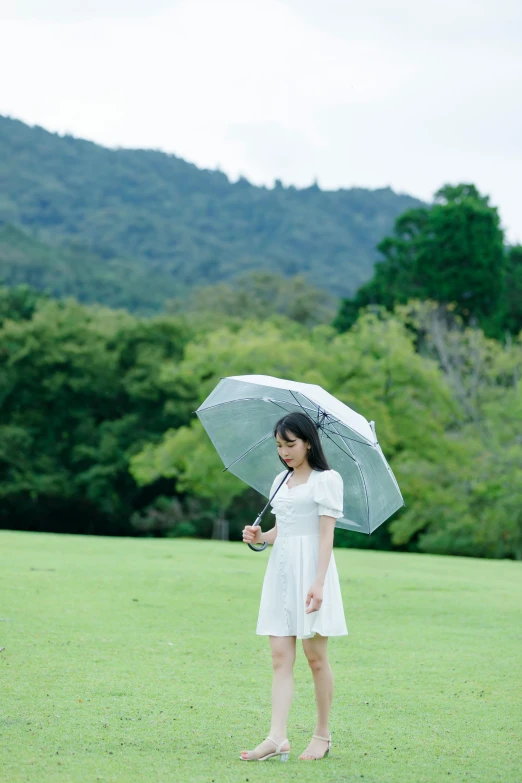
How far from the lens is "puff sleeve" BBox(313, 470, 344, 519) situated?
16.4ft

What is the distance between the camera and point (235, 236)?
112 m

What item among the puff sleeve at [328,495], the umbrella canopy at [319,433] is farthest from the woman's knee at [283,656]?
the umbrella canopy at [319,433]

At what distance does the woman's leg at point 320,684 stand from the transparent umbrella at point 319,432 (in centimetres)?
59

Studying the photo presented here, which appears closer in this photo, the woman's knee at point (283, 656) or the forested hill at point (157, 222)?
the woman's knee at point (283, 656)

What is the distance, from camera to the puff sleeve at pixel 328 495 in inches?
197

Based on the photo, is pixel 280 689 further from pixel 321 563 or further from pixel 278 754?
pixel 321 563


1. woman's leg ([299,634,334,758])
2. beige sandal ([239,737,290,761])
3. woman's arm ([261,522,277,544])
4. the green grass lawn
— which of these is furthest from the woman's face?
the green grass lawn

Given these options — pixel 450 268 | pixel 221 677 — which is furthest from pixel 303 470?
pixel 450 268

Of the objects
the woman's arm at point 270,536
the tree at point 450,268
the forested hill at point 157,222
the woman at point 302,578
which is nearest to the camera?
the woman at point 302,578

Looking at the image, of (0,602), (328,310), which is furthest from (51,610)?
(328,310)

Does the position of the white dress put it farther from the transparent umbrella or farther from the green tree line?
the green tree line

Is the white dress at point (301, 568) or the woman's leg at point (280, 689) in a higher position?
the white dress at point (301, 568)

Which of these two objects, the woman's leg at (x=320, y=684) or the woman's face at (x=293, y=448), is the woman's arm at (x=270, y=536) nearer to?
the woman's face at (x=293, y=448)

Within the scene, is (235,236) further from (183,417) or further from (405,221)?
(183,417)
